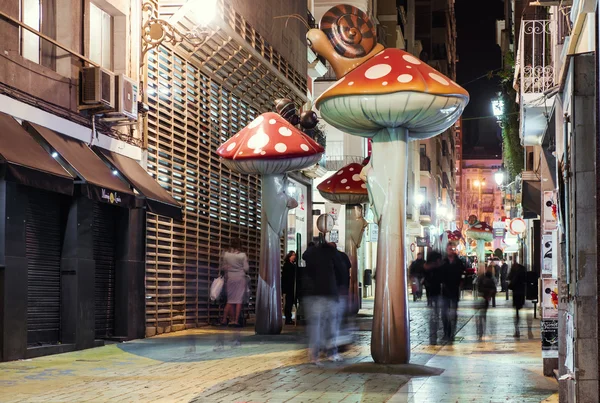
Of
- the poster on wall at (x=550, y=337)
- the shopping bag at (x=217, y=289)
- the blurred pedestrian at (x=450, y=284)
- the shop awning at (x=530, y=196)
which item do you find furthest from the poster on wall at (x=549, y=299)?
the shop awning at (x=530, y=196)

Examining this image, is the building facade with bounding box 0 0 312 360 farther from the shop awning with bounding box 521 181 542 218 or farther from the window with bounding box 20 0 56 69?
the shop awning with bounding box 521 181 542 218

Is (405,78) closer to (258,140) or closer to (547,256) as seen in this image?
(547,256)

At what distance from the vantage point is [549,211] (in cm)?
1057

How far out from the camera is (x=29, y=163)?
13.3m

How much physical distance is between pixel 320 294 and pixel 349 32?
380cm

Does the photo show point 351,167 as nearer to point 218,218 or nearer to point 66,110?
point 218,218

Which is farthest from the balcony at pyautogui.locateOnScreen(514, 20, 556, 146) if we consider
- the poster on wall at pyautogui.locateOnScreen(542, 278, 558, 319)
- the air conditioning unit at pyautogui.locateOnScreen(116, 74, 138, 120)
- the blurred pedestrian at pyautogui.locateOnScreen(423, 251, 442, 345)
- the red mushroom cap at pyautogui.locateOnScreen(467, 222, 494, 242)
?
the red mushroom cap at pyautogui.locateOnScreen(467, 222, 494, 242)

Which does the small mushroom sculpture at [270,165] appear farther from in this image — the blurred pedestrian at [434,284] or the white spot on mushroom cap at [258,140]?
the blurred pedestrian at [434,284]

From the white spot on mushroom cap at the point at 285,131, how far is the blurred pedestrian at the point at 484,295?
540 cm

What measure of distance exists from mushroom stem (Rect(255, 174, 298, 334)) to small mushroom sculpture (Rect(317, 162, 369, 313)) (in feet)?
22.2

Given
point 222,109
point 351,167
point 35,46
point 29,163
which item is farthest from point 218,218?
point 29,163

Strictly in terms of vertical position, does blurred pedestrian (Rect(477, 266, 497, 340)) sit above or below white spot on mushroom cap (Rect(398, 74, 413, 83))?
below

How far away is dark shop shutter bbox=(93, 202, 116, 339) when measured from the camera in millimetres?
17547

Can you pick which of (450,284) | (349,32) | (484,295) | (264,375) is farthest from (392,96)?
(484,295)
